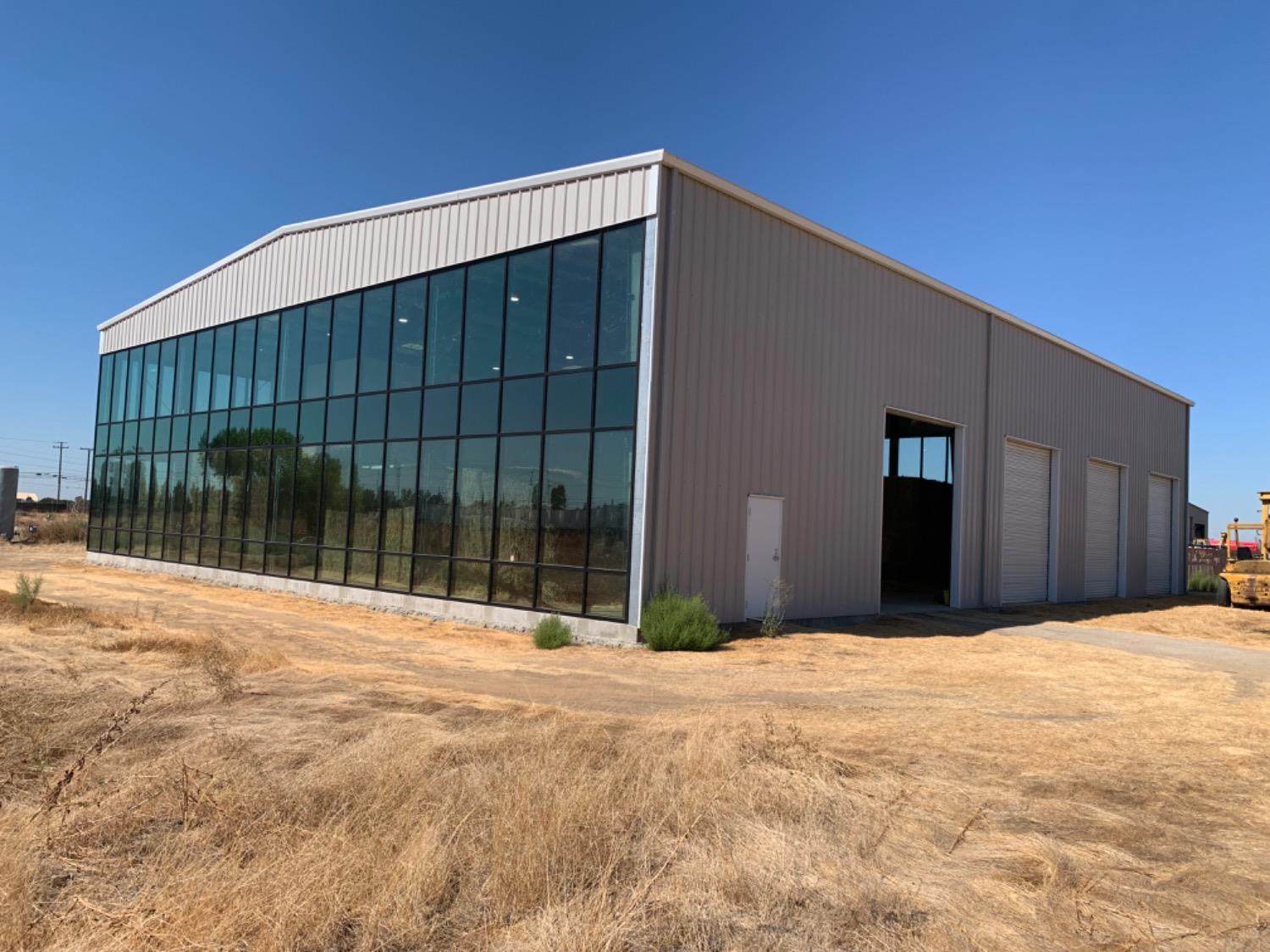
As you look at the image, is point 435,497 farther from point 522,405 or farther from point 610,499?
point 610,499

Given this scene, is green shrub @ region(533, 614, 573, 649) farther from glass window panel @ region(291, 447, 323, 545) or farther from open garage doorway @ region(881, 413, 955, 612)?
open garage doorway @ region(881, 413, 955, 612)

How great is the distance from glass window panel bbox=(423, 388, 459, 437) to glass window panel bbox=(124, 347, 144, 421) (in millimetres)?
15754

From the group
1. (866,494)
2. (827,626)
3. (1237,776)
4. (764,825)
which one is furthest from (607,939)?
(866,494)

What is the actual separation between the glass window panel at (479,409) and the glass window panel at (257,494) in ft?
26.0

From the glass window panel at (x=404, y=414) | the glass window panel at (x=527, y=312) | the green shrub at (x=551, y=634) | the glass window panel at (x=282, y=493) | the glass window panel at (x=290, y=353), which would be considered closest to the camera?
the green shrub at (x=551, y=634)

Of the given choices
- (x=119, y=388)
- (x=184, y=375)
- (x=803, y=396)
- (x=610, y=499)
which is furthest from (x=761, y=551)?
(x=119, y=388)

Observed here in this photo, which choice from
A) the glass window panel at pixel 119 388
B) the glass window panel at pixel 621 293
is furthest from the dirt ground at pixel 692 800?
the glass window panel at pixel 119 388

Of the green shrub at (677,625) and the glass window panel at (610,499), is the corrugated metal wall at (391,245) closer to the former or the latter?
the glass window panel at (610,499)

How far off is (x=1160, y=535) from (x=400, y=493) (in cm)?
2723

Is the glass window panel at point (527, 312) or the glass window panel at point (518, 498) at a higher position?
the glass window panel at point (527, 312)

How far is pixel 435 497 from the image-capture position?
58.2ft

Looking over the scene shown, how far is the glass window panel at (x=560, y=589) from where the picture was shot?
15.0 m

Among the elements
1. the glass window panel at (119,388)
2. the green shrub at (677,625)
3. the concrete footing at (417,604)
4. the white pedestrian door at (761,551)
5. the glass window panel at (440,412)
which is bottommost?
the concrete footing at (417,604)

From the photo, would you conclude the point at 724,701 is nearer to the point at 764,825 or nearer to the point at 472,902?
the point at 764,825
